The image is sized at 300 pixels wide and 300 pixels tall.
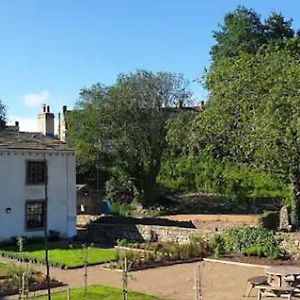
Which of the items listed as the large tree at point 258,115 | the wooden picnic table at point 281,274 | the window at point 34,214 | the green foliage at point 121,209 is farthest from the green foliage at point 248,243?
the green foliage at point 121,209

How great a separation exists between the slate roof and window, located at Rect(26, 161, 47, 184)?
0.87 metres

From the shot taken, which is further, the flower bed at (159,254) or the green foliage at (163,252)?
the green foliage at (163,252)

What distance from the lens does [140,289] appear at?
703 inches

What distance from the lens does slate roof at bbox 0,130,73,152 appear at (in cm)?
3080

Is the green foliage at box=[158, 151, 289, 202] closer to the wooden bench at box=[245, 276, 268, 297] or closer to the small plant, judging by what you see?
the small plant

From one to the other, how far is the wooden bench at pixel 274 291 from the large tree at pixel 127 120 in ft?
105

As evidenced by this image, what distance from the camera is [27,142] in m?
32.0

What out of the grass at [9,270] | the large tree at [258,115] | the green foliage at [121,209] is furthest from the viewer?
the green foliage at [121,209]

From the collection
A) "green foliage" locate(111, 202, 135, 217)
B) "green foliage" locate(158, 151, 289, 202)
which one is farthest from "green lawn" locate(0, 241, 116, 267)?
"green foliage" locate(158, 151, 289, 202)

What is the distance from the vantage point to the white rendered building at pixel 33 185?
30.3 m

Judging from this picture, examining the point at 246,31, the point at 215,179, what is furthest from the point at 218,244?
the point at 246,31

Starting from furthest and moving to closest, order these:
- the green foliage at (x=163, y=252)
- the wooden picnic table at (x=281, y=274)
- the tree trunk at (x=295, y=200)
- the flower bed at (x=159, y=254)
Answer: the tree trunk at (x=295, y=200) < the green foliage at (x=163, y=252) < the flower bed at (x=159, y=254) < the wooden picnic table at (x=281, y=274)

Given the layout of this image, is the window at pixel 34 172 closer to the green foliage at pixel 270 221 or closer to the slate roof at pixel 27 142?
the slate roof at pixel 27 142

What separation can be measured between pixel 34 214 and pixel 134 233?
5635mm
